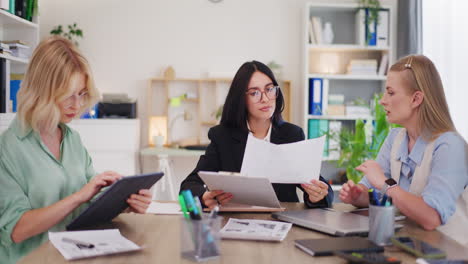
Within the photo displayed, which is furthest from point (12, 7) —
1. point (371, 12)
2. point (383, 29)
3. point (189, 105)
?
point (383, 29)

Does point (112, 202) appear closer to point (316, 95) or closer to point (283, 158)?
point (283, 158)

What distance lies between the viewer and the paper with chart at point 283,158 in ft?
5.25

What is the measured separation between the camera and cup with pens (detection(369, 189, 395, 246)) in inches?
47.8

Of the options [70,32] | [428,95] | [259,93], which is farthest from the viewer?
[70,32]

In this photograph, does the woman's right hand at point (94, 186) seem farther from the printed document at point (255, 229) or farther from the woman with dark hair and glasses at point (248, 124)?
the woman with dark hair and glasses at point (248, 124)

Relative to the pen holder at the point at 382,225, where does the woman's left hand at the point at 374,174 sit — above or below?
above

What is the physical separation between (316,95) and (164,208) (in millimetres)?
3000

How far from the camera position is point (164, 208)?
67.9 inches

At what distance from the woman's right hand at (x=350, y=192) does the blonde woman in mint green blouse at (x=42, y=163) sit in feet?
2.40

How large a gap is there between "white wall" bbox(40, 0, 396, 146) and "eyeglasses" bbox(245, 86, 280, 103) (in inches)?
102

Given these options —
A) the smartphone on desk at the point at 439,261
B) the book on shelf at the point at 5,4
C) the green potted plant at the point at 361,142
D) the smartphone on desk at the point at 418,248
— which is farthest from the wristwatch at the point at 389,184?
the book on shelf at the point at 5,4

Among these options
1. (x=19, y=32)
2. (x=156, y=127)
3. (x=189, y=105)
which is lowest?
(x=156, y=127)

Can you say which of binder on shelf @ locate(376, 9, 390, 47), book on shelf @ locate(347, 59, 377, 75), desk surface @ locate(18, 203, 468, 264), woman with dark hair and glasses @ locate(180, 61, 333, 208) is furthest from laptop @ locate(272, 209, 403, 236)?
binder on shelf @ locate(376, 9, 390, 47)

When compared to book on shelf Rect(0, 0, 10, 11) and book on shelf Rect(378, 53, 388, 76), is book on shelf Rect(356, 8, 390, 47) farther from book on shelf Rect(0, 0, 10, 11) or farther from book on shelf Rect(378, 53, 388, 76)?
book on shelf Rect(0, 0, 10, 11)
